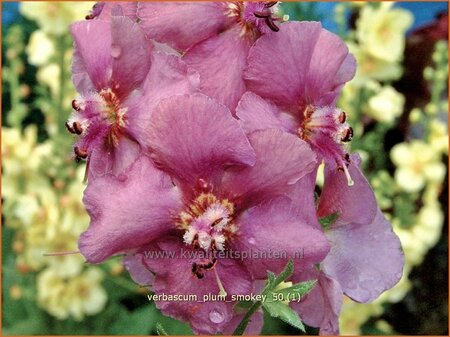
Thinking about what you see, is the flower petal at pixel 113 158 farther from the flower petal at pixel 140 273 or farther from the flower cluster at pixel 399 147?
the flower cluster at pixel 399 147

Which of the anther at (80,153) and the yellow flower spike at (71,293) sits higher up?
the anther at (80,153)

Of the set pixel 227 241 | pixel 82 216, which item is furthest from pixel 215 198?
pixel 82 216

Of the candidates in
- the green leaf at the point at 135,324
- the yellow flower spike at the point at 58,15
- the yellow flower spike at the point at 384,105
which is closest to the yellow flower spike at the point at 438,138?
the yellow flower spike at the point at 384,105

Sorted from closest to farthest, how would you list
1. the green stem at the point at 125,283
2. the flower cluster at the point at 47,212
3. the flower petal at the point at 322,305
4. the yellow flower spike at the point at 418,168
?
the flower petal at the point at 322,305 → the flower cluster at the point at 47,212 → the green stem at the point at 125,283 → the yellow flower spike at the point at 418,168

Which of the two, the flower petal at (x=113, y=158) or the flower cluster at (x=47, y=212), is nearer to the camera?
the flower petal at (x=113, y=158)

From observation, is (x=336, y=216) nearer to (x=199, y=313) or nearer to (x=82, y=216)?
(x=199, y=313)

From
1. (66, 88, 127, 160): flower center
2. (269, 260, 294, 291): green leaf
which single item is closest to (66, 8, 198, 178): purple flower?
(66, 88, 127, 160): flower center

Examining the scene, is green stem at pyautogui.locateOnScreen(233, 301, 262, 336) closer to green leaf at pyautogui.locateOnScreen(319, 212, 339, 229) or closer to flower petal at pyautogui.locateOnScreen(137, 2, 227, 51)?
green leaf at pyautogui.locateOnScreen(319, 212, 339, 229)
